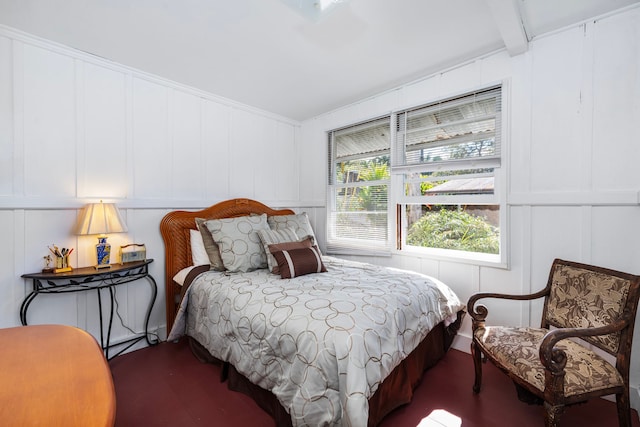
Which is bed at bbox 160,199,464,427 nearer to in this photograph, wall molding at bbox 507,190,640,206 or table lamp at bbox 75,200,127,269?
table lamp at bbox 75,200,127,269

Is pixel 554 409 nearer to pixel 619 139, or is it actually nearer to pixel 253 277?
pixel 619 139

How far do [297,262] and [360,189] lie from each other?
148cm

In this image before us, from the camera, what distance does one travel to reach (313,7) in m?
1.67

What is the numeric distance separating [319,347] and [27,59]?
9.20 ft

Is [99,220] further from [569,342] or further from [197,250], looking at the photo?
[569,342]

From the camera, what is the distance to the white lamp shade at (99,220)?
2057mm

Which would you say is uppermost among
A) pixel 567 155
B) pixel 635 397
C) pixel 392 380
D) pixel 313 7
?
pixel 313 7

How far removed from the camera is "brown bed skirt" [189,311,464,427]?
1516 mm

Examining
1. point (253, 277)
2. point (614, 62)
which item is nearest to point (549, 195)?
point (614, 62)

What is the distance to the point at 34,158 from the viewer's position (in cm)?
204

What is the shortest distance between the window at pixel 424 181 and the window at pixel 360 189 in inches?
0.4

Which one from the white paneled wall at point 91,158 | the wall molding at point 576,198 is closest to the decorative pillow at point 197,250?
the white paneled wall at point 91,158

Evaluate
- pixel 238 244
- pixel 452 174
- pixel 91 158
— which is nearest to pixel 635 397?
pixel 452 174

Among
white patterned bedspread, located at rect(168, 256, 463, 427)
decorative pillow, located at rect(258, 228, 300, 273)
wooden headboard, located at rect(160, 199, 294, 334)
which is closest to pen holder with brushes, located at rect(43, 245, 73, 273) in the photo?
wooden headboard, located at rect(160, 199, 294, 334)
